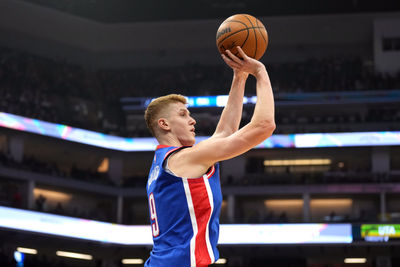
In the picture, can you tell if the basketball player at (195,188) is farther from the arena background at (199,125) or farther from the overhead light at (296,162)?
the overhead light at (296,162)

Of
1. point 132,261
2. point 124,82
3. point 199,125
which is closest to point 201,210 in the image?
point 132,261

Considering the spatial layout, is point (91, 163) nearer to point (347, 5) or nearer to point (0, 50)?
point (0, 50)

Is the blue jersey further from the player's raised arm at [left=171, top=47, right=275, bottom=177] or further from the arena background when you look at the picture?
the arena background

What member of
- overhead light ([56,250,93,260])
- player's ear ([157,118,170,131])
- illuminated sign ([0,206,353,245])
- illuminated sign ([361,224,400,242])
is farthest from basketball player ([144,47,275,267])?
overhead light ([56,250,93,260])

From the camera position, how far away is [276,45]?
3884cm

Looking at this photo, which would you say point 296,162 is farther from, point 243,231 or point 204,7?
point 204,7

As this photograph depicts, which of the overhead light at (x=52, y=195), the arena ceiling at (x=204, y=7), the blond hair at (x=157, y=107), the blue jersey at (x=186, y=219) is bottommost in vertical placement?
the blue jersey at (x=186, y=219)

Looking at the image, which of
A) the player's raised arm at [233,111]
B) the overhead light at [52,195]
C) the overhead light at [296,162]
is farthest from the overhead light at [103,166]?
the player's raised arm at [233,111]

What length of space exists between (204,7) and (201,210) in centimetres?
3221

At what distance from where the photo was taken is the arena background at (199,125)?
96.1 ft

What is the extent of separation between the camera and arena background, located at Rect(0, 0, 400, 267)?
96.1 feet

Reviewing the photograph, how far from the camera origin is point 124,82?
38156 mm

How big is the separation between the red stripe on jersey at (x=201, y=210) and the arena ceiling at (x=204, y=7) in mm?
31340

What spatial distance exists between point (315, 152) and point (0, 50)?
19.1 metres
